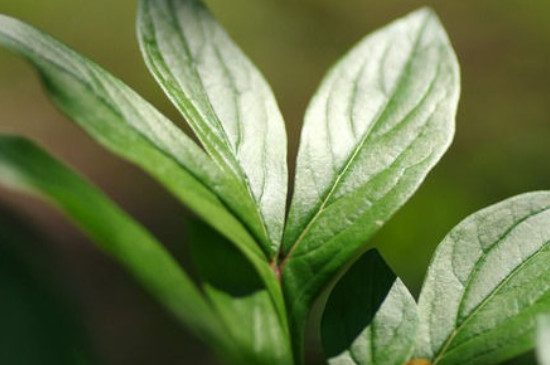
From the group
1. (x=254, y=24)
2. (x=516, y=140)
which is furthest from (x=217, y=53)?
(x=254, y=24)

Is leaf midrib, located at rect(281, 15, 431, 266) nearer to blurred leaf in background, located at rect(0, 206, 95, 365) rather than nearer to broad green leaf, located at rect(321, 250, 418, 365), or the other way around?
broad green leaf, located at rect(321, 250, 418, 365)

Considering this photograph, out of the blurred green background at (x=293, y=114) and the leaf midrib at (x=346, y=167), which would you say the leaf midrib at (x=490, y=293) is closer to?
the leaf midrib at (x=346, y=167)

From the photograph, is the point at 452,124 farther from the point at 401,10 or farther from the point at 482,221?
the point at 401,10

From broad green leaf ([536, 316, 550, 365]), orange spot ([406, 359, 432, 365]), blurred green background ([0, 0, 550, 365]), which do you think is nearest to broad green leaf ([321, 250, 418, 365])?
orange spot ([406, 359, 432, 365])

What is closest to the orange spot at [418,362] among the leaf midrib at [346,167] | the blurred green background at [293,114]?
the leaf midrib at [346,167]

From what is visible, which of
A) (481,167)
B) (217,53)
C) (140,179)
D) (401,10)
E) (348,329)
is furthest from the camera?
(401,10)
